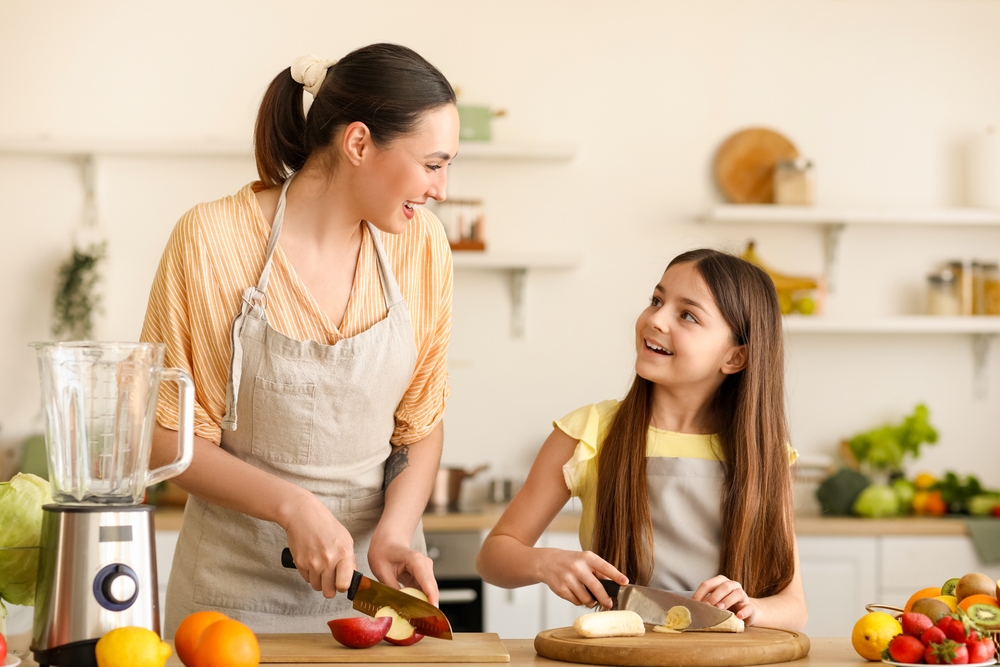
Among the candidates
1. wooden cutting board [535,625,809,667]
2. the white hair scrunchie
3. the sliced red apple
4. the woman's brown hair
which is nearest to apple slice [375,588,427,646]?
the sliced red apple

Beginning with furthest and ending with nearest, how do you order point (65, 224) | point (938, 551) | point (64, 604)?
point (65, 224), point (938, 551), point (64, 604)

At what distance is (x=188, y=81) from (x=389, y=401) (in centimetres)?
226

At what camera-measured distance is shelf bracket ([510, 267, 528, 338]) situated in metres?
3.37

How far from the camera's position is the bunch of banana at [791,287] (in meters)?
3.29

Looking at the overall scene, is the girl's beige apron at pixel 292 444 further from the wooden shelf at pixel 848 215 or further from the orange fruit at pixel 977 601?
the wooden shelf at pixel 848 215

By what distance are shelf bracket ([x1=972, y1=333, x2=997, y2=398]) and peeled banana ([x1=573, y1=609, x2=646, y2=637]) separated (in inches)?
107

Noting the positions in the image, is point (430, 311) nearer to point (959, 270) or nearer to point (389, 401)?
point (389, 401)

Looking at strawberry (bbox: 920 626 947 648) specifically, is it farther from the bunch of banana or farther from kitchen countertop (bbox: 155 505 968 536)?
the bunch of banana

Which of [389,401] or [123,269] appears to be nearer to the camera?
[389,401]

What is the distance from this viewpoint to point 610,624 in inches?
45.3

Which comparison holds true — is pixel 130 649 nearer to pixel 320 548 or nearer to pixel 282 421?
pixel 320 548

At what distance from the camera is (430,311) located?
1464 mm

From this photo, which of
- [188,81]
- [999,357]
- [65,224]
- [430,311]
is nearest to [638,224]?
[999,357]

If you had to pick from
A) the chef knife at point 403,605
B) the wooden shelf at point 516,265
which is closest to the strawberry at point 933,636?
the chef knife at point 403,605
